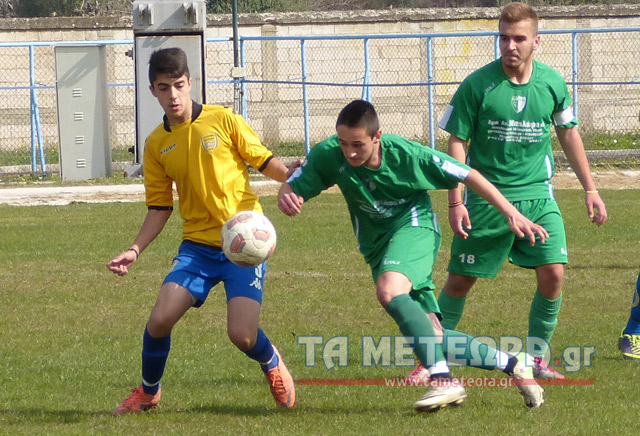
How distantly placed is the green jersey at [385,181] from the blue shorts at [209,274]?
20.8 inches

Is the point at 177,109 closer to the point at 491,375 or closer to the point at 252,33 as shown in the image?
the point at 491,375

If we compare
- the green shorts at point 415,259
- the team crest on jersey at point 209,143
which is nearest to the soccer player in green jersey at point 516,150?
the green shorts at point 415,259

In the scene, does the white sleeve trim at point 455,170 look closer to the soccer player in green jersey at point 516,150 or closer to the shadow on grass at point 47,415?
the soccer player in green jersey at point 516,150

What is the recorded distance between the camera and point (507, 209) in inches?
184

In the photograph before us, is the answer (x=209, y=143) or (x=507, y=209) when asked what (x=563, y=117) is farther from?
(x=209, y=143)

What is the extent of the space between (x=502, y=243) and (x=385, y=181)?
1000mm

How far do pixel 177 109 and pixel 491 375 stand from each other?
2336 millimetres

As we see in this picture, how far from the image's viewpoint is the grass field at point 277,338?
4.86m

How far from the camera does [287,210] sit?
4770 mm

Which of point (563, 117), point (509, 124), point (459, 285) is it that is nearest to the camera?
point (509, 124)

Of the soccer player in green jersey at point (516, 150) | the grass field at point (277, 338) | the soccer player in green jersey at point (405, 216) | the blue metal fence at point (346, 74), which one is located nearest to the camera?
the soccer player in green jersey at point (405, 216)

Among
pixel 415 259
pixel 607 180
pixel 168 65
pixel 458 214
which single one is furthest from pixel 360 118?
pixel 607 180

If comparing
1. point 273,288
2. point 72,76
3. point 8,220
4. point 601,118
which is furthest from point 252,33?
point 273,288

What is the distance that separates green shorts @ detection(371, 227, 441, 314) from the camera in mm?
4754
